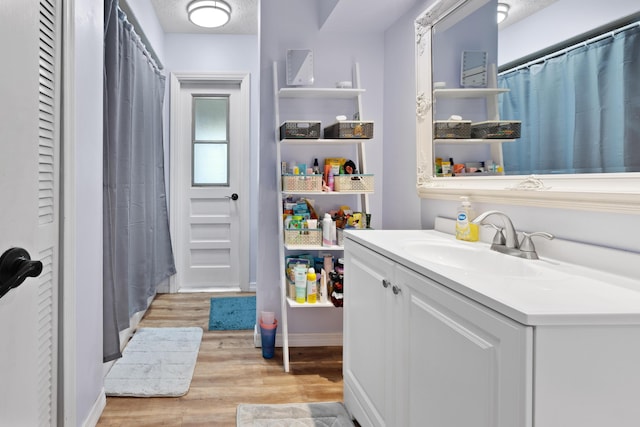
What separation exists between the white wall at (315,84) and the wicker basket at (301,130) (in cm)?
28

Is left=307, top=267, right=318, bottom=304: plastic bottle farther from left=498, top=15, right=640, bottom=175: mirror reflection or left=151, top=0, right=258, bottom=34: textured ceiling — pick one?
left=151, top=0, right=258, bottom=34: textured ceiling

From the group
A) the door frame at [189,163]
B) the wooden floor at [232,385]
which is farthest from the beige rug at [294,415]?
the door frame at [189,163]

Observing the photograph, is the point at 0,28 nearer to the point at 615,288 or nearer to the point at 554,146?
the point at 615,288

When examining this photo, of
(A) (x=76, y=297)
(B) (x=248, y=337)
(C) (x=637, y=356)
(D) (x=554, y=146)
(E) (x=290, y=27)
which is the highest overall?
(E) (x=290, y=27)

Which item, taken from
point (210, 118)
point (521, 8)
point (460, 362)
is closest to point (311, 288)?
point (460, 362)

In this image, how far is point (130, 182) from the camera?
2.69m

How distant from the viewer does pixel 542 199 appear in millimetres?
1390

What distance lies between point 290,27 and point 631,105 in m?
2.06

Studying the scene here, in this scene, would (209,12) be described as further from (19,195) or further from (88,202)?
(19,195)

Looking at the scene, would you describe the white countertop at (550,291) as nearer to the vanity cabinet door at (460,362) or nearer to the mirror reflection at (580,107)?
the vanity cabinet door at (460,362)

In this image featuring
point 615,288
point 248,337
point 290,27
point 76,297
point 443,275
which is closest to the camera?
point 615,288

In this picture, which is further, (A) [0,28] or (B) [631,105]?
(B) [631,105]

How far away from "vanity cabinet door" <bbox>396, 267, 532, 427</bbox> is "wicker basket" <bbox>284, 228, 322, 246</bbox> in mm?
1206

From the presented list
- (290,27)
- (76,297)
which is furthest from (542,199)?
(290,27)
